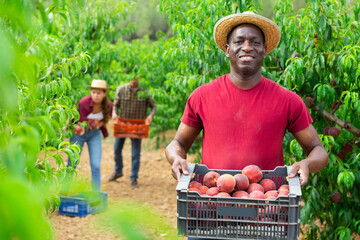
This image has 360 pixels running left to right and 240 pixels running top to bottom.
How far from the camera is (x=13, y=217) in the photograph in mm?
486

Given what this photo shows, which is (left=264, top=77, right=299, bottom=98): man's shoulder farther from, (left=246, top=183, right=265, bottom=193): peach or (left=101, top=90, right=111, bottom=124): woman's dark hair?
(left=101, top=90, right=111, bottom=124): woman's dark hair

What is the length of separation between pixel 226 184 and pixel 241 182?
0.10 metres

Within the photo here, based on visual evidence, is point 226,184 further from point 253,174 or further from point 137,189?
point 137,189

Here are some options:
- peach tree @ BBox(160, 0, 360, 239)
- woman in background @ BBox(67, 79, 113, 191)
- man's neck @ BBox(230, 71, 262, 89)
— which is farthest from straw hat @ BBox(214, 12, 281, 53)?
woman in background @ BBox(67, 79, 113, 191)

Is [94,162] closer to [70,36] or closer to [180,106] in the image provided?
[70,36]

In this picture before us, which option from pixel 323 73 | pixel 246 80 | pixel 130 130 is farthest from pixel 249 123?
pixel 130 130

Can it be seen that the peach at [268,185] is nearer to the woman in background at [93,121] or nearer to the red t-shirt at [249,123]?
the red t-shirt at [249,123]

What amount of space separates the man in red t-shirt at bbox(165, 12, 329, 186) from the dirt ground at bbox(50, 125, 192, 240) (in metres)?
0.90

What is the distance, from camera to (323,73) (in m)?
3.79

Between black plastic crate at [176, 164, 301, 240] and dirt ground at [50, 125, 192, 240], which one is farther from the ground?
black plastic crate at [176, 164, 301, 240]

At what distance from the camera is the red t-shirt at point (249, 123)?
102 inches

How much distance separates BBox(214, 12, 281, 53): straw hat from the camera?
2.72m

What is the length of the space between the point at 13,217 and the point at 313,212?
3.96 metres

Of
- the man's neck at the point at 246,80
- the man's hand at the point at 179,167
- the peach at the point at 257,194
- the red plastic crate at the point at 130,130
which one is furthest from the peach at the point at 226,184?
the red plastic crate at the point at 130,130
